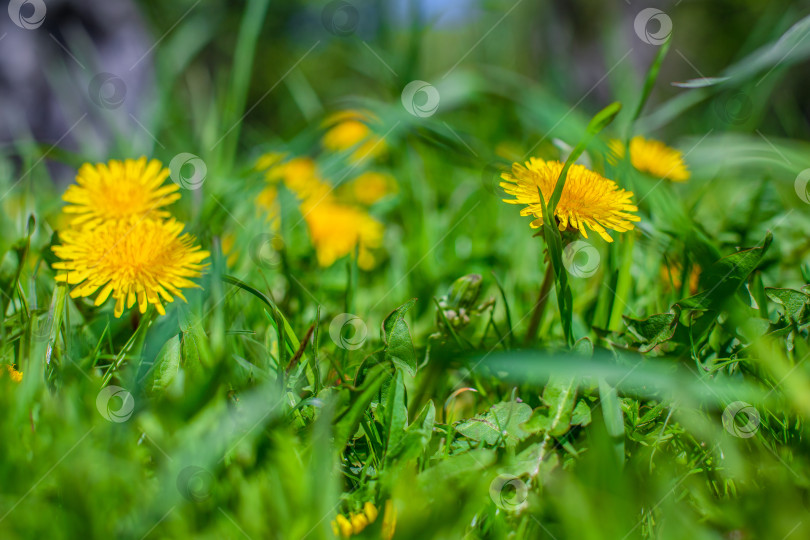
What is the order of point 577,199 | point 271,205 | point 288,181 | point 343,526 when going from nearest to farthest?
point 343,526 → point 577,199 → point 271,205 → point 288,181

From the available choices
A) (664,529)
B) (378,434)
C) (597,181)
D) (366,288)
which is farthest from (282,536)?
(366,288)

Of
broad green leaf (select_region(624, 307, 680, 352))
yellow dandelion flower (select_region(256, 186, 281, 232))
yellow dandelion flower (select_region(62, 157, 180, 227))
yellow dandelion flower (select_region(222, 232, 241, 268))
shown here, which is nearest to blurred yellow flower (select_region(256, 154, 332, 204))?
yellow dandelion flower (select_region(256, 186, 281, 232))

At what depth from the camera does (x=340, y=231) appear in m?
0.93

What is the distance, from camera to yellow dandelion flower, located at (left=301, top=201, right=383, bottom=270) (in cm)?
88

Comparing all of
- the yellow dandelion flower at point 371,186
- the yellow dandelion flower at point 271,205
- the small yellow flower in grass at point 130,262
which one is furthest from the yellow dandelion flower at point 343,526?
the yellow dandelion flower at point 371,186

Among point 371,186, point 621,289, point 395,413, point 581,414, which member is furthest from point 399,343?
point 371,186

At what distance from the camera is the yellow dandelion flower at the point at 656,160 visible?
2.42 ft

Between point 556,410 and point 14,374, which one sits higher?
point 14,374

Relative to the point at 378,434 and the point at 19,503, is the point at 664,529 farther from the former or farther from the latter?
the point at 19,503

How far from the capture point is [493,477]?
393mm

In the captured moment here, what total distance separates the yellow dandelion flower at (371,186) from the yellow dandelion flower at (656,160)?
559 millimetres

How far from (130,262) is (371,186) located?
800 mm

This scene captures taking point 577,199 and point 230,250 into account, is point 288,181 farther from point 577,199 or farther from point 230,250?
point 577,199

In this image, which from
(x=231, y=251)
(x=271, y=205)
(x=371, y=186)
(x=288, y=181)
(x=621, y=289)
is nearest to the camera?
(x=621, y=289)
